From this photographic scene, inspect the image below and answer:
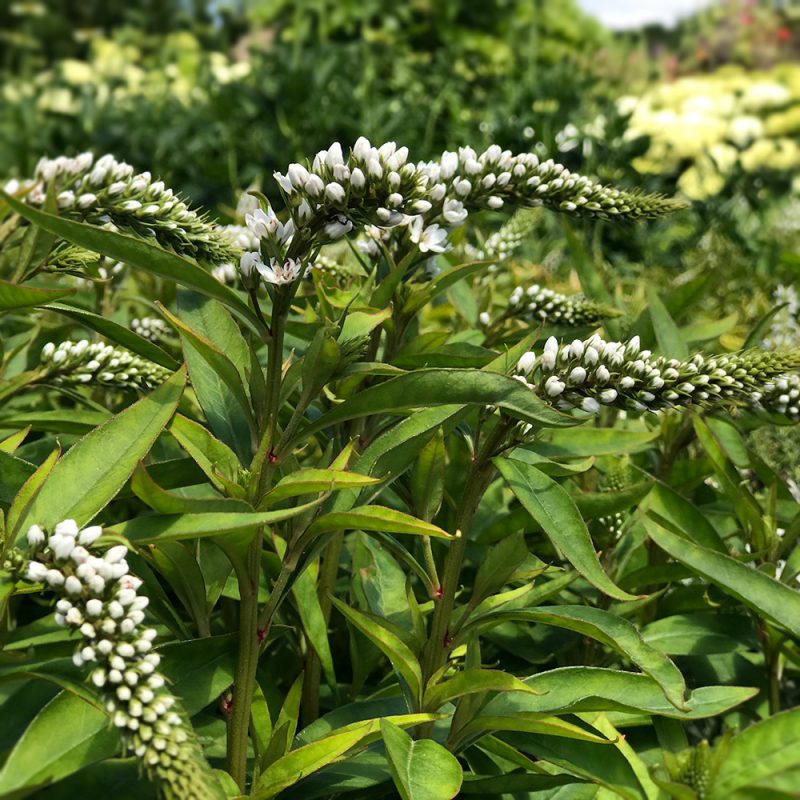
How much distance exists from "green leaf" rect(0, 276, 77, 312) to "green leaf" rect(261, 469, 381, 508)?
48 centimetres

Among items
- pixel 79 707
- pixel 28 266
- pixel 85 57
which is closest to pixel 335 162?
pixel 28 266

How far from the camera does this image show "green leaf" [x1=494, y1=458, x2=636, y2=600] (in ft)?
5.47

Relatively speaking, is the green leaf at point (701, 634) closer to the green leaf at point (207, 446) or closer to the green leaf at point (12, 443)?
the green leaf at point (207, 446)

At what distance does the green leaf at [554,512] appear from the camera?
1666 mm

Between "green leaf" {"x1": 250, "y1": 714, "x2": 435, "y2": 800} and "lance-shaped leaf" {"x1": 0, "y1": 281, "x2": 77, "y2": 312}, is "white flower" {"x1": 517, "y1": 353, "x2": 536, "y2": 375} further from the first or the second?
"lance-shaped leaf" {"x1": 0, "y1": 281, "x2": 77, "y2": 312}

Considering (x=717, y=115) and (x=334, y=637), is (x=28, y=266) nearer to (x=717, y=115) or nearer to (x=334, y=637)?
(x=334, y=637)

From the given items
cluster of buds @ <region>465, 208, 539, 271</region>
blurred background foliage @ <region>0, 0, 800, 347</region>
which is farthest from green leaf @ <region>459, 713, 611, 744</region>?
blurred background foliage @ <region>0, 0, 800, 347</region>

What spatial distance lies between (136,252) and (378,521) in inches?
21.7

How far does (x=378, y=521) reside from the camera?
1517 millimetres

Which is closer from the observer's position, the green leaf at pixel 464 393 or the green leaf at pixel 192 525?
the green leaf at pixel 192 525

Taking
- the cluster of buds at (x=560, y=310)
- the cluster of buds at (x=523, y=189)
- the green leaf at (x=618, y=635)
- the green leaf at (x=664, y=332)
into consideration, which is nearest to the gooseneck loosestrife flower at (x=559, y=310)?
the cluster of buds at (x=560, y=310)

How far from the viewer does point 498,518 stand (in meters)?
2.45

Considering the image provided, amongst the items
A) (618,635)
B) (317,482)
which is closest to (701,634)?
(618,635)

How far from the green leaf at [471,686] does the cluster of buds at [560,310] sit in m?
0.96
